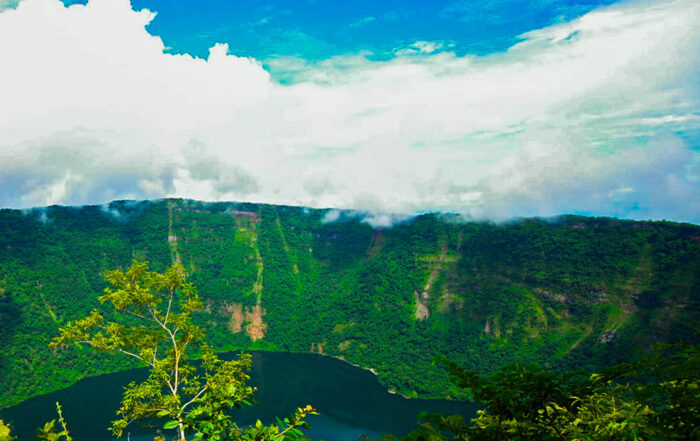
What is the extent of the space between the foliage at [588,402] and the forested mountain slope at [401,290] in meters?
104

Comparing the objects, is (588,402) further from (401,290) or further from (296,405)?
(401,290)

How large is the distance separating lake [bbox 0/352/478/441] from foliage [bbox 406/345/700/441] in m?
78.9

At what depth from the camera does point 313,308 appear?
→ 7052 inches

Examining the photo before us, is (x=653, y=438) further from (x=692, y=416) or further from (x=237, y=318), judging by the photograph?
(x=237, y=318)

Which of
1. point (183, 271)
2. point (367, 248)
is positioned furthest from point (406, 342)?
point (183, 271)

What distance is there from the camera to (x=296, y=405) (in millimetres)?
105500

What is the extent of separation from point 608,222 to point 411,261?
72778 millimetres

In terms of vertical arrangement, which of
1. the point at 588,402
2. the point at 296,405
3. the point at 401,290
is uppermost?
the point at 588,402

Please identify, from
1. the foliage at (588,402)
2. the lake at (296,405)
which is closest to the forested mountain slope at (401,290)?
the lake at (296,405)

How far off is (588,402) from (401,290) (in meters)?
154

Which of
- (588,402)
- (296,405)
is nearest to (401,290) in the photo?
(296,405)

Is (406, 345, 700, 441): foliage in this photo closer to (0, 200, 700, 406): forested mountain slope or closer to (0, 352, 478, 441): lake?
(0, 352, 478, 441): lake

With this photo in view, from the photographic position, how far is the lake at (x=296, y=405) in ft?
300

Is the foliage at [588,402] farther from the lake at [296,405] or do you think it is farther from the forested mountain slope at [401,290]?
the forested mountain slope at [401,290]
